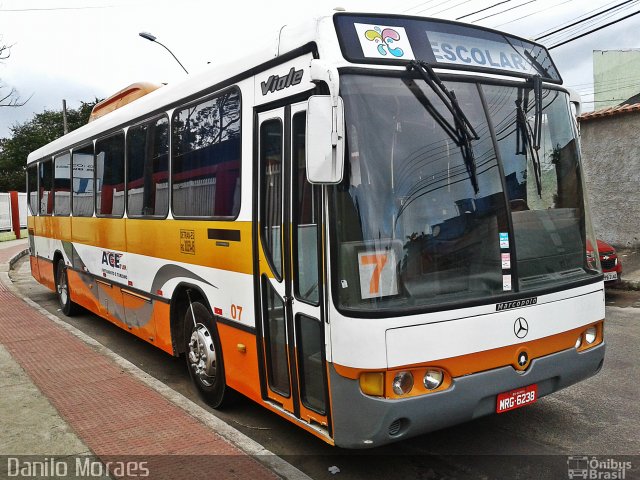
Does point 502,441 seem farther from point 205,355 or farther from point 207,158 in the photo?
point 207,158

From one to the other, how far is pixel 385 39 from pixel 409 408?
2.29 metres

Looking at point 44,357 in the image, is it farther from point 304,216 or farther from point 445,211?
point 445,211

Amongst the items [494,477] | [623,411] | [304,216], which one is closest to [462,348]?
[494,477]

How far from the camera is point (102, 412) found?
5098 millimetres

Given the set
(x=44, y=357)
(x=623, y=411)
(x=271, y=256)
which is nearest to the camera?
(x=271, y=256)

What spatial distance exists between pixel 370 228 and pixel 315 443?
2.01 m

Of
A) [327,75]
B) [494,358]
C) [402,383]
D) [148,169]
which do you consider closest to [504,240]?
[494,358]

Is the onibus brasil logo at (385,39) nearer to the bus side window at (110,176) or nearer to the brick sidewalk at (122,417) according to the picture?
the brick sidewalk at (122,417)

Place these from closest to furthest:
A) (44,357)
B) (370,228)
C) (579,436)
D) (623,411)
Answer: (370,228), (579,436), (623,411), (44,357)

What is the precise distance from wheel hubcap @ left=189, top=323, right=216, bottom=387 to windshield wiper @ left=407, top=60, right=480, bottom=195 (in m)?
2.81

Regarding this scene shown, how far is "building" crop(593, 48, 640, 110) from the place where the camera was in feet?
106

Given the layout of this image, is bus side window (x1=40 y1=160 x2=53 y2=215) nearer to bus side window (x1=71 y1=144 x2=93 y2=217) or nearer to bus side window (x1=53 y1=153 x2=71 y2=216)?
bus side window (x1=53 y1=153 x2=71 y2=216)

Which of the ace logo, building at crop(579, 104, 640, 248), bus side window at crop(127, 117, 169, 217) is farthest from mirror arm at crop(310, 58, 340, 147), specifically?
building at crop(579, 104, 640, 248)

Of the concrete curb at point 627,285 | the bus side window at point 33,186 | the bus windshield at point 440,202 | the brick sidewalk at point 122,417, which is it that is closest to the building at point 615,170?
the concrete curb at point 627,285
